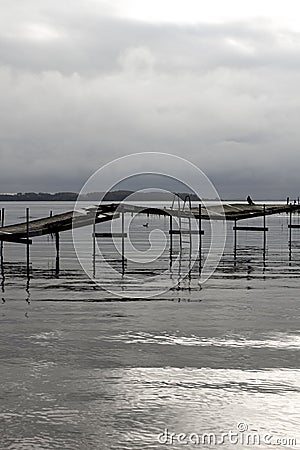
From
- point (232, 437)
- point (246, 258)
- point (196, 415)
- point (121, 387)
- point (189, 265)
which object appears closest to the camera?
point (232, 437)

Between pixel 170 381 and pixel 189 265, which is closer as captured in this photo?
pixel 170 381

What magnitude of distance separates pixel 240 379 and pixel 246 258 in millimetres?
24271

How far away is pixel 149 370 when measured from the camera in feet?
36.9

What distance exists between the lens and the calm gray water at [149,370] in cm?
851

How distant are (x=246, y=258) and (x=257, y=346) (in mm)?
21849

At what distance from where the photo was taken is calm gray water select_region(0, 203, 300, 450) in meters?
8.51

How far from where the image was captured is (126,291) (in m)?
21.5

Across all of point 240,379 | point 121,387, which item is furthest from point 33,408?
point 240,379

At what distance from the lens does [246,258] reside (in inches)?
1367

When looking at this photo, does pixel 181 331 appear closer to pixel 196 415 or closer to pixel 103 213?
pixel 196 415

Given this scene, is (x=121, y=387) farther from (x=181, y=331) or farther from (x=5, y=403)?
(x=181, y=331)

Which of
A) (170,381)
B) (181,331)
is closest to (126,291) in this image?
(181,331)

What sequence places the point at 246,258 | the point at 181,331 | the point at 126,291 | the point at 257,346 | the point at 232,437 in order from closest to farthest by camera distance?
1. the point at 232,437
2. the point at 257,346
3. the point at 181,331
4. the point at 126,291
5. the point at 246,258

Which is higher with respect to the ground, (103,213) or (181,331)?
(103,213)
